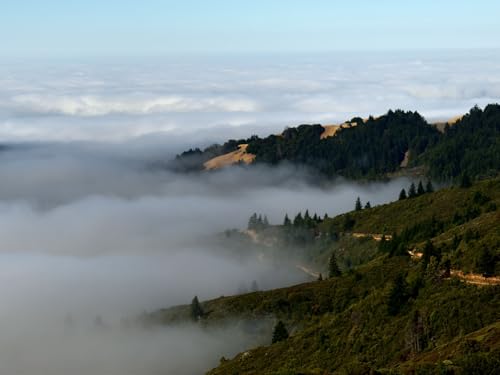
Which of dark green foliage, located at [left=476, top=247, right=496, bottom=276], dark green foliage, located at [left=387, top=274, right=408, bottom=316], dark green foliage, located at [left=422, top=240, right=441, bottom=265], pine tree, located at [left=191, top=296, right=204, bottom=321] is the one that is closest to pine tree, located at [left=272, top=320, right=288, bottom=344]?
dark green foliage, located at [left=387, top=274, right=408, bottom=316]

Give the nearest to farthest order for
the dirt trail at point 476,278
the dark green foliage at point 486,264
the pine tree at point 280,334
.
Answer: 1. the dirt trail at point 476,278
2. the dark green foliage at point 486,264
3. the pine tree at point 280,334

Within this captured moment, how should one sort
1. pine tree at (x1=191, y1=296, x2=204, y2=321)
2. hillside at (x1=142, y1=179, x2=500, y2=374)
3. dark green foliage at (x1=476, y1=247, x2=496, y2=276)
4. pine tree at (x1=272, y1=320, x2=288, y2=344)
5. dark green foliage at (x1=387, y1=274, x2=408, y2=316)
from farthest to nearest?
pine tree at (x1=191, y1=296, x2=204, y2=321) < pine tree at (x1=272, y1=320, x2=288, y2=344) < dark green foliage at (x1=476, y1=247, x2=496, y2=276) < dark green foliage at (x1=387, y1=274, x2=408, y2=316) < hillside at (x1=142, y1=179, x2=500, y2=374)

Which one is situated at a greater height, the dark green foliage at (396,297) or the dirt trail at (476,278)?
the dirt trail at (476,278)

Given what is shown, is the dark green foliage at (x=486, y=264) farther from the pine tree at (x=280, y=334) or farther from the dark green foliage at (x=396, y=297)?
the pine tree at (x=280, y=334)

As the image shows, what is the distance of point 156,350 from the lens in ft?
484

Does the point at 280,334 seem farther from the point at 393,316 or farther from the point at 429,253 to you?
the point at 429,253

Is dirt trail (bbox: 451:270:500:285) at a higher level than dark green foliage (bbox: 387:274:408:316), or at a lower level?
higher

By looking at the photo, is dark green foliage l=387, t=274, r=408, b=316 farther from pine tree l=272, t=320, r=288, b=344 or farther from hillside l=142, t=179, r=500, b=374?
pine tree l=272, t=320, r=288, b=344

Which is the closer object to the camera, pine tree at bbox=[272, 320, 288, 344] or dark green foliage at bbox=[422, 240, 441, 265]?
dark green foliage at bbox=[422, 240, 441, 265]

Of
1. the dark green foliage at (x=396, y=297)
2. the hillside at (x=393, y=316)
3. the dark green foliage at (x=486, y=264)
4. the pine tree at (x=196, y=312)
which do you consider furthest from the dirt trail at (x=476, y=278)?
the pine tree at (x=196, y=312)

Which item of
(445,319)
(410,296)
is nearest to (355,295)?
(410,296)

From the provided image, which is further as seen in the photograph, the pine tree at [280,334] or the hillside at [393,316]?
the pine tree at [280,334]

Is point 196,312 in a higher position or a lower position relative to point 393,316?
lower

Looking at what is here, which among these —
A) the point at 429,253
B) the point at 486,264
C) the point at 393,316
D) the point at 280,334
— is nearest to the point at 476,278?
the point at 486,264
